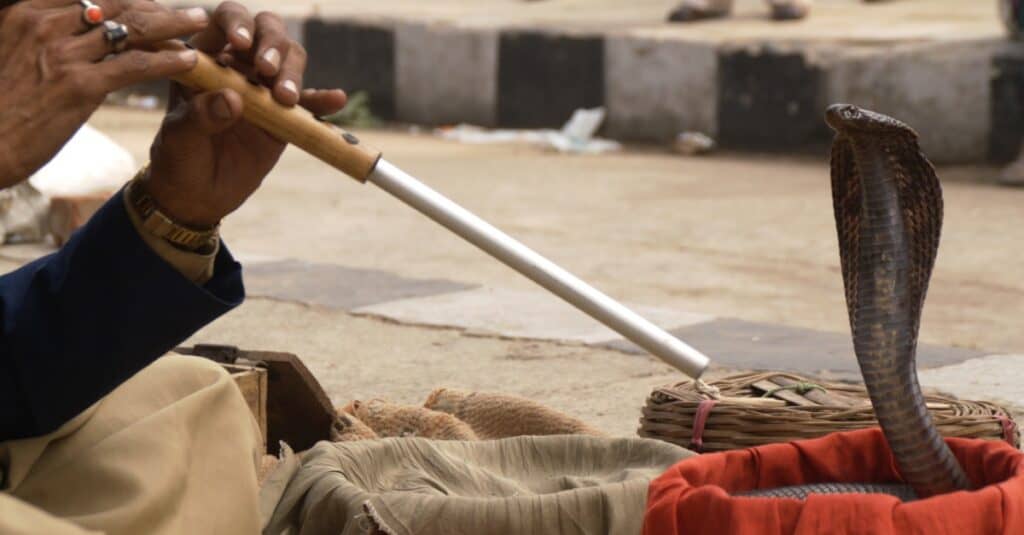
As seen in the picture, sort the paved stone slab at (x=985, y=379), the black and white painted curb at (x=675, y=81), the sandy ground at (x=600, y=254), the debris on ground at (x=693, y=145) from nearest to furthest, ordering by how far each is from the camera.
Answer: the paved stone slab at (x=985, y=379)
the sandy ground at (x=600, y=254)
the black and white painted curb at (x=675, y=81)
the debris on ground at (x=693, y=145)

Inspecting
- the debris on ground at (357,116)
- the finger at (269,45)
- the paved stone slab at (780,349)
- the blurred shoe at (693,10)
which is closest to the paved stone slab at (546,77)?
the blurred shoe at (693,10)

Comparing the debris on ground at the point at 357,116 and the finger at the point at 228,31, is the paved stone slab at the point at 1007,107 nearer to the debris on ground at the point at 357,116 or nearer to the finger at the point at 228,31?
the debris on ground at the point at 357,116

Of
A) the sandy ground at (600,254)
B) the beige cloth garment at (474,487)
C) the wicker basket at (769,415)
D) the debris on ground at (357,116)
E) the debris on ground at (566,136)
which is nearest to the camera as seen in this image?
the beige cloth garment at (474,487)

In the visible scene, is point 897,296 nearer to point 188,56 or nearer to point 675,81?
point 188,56

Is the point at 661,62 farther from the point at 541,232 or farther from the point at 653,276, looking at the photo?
the point at 653,276

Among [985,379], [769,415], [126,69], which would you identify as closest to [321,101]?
[126,69]

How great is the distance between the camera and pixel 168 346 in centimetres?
201

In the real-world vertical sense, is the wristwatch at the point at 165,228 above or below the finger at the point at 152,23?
below

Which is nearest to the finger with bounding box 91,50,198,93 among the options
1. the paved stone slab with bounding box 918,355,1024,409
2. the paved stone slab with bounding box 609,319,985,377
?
the paved stone slab with bounding box 918,355,1024,409

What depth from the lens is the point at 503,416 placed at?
2.92m

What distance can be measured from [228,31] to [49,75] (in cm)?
29

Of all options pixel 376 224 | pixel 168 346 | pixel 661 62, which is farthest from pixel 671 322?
pixel 661 62

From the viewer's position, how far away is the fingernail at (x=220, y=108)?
1799mm

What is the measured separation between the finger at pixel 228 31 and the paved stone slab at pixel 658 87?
19.5 ft
